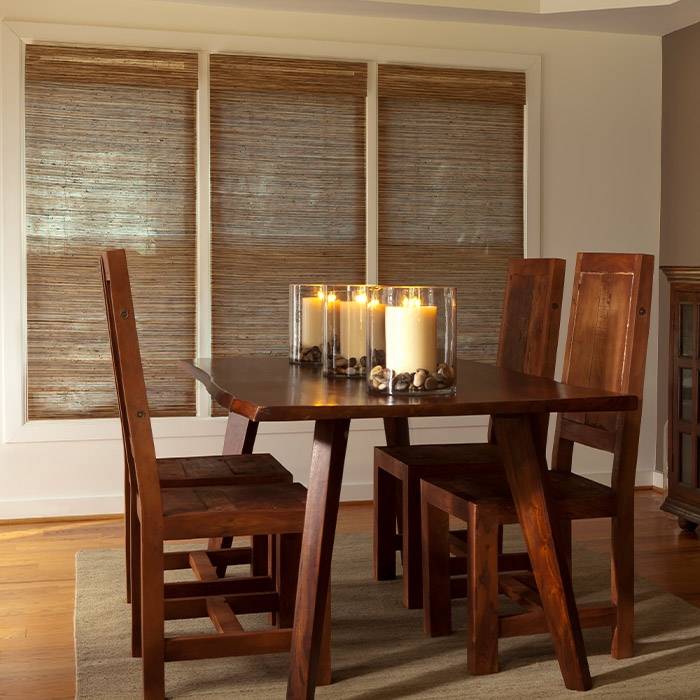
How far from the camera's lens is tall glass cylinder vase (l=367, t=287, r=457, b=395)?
81.0 inches

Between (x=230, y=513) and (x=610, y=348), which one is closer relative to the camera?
(x=230, y=513)

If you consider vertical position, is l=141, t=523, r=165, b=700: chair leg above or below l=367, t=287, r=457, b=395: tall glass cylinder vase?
below

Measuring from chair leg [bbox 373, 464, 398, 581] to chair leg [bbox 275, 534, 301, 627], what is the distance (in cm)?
82

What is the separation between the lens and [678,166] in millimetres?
4555

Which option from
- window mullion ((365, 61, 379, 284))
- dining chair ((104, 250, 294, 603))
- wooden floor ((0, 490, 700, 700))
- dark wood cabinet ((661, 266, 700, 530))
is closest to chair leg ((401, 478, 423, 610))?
dining chair ((104, 250, 294, 603))

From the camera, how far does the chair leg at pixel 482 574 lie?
7.64 feet

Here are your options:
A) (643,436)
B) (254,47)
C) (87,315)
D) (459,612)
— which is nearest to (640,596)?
(459,612)

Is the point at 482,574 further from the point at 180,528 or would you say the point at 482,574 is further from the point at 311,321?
the point at 311,321

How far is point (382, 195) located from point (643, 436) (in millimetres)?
1805

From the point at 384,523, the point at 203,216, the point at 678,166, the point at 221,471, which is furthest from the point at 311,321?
the point at 678,166

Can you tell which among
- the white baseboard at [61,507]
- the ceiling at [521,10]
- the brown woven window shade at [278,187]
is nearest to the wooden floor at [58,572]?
the white baseboard at [61,507]

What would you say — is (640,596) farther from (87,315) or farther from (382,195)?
(87,315)

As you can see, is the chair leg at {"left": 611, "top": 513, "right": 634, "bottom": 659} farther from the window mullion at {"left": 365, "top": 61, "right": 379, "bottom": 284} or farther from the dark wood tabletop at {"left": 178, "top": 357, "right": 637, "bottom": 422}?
the window mullion at {"left": 365, "top": 61, "right": 379, "bottom": 284}

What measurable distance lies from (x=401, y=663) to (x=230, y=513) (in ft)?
2.24
